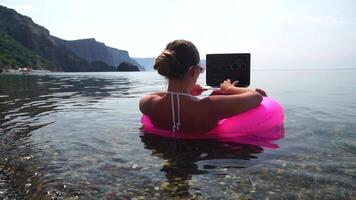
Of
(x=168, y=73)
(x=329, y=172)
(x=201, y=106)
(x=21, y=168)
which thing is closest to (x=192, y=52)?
(x=168, y=73)

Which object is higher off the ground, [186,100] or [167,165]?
[186,100]

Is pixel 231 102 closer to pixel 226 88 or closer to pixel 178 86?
pixel 226 88

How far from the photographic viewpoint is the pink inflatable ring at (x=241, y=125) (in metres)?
7.07

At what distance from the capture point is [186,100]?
6301 mm

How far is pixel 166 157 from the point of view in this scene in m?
5.98

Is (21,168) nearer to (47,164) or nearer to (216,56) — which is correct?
(47,164)

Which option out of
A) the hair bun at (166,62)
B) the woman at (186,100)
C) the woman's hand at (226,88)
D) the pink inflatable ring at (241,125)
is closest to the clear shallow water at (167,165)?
→ the pink inflatable ring at (241,125)

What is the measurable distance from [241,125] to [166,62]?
7.04 ft

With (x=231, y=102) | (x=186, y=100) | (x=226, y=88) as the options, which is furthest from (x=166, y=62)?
(x=226, y=88)

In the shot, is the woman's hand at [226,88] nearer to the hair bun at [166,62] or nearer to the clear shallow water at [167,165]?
the clear shallow water at [167,165]

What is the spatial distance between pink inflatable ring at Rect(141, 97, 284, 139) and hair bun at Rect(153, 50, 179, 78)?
4.99ft

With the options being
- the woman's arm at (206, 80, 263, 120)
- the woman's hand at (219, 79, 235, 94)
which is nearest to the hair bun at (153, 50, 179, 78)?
the woman's arm at (206, 80, 263, 120)

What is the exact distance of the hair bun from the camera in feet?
19.8

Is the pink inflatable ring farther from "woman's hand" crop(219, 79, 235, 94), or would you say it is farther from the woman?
"woman's hand" crop(219, 79, 235, 94)
